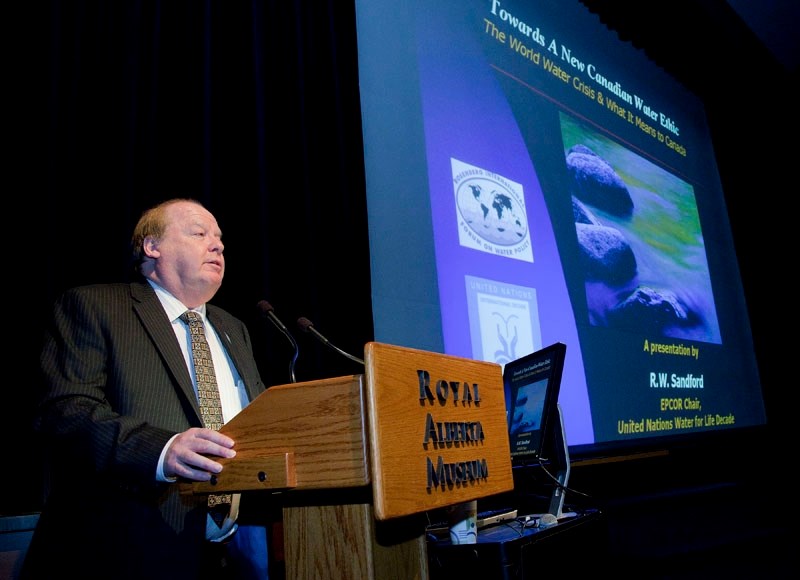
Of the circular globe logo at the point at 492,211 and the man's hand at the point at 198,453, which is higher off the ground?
the circular globe logo at the point at 492,211

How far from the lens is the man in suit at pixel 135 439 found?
1265 mm

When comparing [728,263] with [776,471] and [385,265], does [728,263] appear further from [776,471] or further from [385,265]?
[385,265]

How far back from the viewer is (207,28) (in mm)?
2600

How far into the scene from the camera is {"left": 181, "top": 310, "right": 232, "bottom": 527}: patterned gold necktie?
5.19 feet

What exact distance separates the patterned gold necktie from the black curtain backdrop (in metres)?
0.48

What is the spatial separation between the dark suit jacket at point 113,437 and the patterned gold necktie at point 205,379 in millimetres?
49

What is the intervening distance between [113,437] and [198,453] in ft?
0.98

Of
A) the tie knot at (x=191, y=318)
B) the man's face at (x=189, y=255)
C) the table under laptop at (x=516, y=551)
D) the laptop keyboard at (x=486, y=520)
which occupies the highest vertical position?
the man's face at (x=189, y=255)

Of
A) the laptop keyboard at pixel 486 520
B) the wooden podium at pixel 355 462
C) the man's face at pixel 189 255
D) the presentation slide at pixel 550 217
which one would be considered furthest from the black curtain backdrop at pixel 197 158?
the wooden podium at pixel 355 462

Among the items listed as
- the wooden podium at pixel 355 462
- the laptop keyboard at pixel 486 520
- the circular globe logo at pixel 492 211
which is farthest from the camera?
the circular globe logo at pixel 492 211

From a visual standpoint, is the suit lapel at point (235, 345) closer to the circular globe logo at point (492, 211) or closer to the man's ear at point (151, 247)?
the man's ear at point (151, 247)

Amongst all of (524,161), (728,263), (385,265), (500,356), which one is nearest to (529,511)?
(500,356)

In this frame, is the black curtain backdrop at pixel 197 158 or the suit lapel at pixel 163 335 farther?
the black curtain backdrop at pixel 197 158

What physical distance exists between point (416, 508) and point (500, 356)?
186 centimetres
